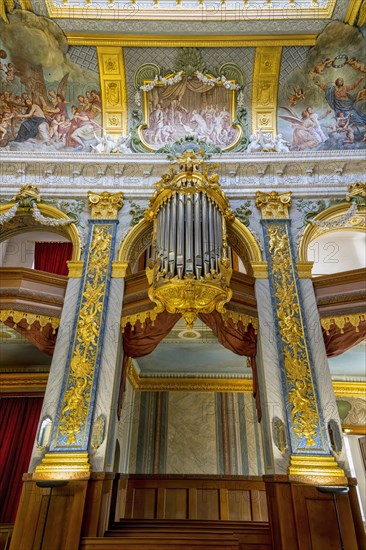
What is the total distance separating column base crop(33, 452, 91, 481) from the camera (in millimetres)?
5223

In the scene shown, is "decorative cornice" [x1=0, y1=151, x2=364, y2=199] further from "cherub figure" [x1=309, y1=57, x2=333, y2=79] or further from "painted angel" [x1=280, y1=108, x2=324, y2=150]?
"cherub figure" [x1=309, y1=57, x2=333, y2=79]

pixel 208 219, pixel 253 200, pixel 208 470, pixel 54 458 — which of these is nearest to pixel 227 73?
pixel 253 200

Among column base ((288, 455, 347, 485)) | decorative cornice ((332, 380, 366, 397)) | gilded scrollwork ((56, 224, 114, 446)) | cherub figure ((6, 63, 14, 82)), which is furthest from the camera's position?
decorative cornice ((332, 380, 366, 397))

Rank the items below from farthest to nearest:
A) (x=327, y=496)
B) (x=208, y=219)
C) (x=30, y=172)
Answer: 1. (x=30, y=172)
2. (x=208, y=219)
3. (x=327, y=496)

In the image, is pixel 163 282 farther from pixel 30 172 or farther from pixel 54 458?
pixel 30 172

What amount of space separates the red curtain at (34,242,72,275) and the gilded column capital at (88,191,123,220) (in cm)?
273

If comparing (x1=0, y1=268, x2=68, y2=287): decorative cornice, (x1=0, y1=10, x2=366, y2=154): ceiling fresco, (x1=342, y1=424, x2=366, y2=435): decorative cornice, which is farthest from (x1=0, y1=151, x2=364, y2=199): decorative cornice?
(x1=342, y1=424, x2=366, y2=435): decorative cornice

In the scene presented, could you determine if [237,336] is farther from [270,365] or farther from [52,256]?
[52,256]

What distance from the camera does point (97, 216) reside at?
786 cm

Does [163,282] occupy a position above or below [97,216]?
below

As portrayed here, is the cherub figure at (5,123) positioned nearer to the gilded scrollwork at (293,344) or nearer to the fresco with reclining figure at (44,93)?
the fresco with reclining figure at (44,93)

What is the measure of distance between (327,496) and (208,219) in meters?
4.37

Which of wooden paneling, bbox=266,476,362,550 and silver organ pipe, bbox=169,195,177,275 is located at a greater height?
A: silver organ pipe, bbox=169,195,177,275

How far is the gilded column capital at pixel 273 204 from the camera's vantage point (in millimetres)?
7797
